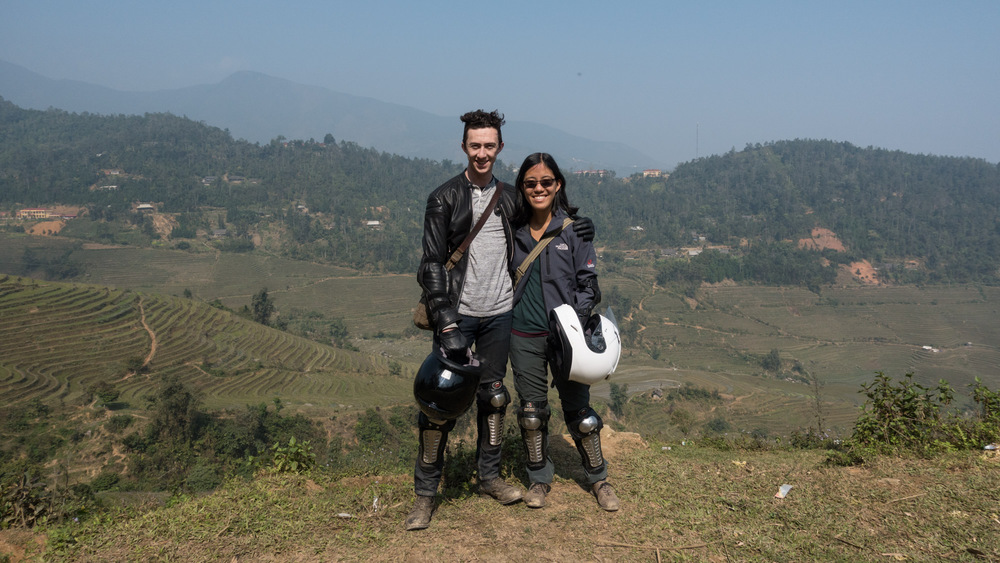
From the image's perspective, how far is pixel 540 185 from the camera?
3506mm

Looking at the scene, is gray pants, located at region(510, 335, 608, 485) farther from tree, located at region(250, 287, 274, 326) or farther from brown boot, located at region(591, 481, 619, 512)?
tree, located at region(250, 287, 274, 326)

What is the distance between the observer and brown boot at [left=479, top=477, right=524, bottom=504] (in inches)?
142

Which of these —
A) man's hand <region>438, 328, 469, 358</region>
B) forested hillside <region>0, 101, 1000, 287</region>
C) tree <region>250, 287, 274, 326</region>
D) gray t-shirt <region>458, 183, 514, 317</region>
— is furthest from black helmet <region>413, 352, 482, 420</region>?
forested hillside <region>0, 101, 1000, 287</region>

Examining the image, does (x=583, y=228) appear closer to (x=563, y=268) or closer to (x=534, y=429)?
(x=563, y=268)

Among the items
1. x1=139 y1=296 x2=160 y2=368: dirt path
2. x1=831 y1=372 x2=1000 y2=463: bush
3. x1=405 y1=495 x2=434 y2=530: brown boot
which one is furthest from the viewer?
x1=139 y1=296 x2=160 y2=368: dirt path

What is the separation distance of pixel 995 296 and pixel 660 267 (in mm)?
52113

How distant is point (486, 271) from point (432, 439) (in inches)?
43.0

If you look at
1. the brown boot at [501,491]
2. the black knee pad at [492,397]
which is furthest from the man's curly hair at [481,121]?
the brown boot at [501,491]

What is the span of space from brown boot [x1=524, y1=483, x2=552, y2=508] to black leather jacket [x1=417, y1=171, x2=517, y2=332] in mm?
1259

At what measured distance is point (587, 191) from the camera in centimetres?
15212

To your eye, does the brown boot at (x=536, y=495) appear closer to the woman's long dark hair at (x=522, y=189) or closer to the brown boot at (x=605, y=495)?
the brown boot at (x=605, y=495)

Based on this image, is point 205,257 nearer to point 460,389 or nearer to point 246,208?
point 246,208

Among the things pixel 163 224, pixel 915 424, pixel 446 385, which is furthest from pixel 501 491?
pixel 163 224

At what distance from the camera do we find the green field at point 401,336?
3956cm
